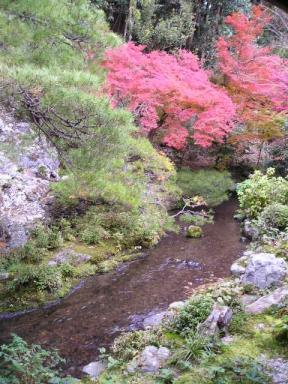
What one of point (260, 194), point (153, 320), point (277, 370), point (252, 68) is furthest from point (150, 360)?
point (252, 68)

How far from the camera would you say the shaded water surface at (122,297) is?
237 inches

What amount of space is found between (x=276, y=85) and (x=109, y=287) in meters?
10.0

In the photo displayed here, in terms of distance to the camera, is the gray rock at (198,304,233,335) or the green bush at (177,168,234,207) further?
the green bush at (177,168,234,207)

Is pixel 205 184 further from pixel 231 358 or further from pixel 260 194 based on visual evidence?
pixel 231 358

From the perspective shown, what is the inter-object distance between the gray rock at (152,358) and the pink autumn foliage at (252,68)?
11719mm

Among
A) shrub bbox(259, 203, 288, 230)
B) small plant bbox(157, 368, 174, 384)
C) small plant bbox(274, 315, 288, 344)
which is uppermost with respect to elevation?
shrub bbox(259, 203, 288, 230)

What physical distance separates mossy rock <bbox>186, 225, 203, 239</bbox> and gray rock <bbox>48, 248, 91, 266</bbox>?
3.18 meters

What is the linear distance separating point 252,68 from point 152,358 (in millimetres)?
13324

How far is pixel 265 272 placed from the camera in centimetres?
623

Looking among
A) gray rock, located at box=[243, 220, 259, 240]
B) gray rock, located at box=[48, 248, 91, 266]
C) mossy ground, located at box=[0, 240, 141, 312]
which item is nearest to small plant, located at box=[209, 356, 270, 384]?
mossy ground, located at box=[0, 240, 141, 312]

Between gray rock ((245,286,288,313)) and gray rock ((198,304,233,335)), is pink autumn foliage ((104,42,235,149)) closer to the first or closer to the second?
gray rock ((245,286,288,313))

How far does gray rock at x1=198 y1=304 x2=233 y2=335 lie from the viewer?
15.6ft

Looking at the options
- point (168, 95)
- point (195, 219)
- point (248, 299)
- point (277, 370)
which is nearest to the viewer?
point (277, 370)

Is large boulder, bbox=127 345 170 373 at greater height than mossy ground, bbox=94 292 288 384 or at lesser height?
lesser
